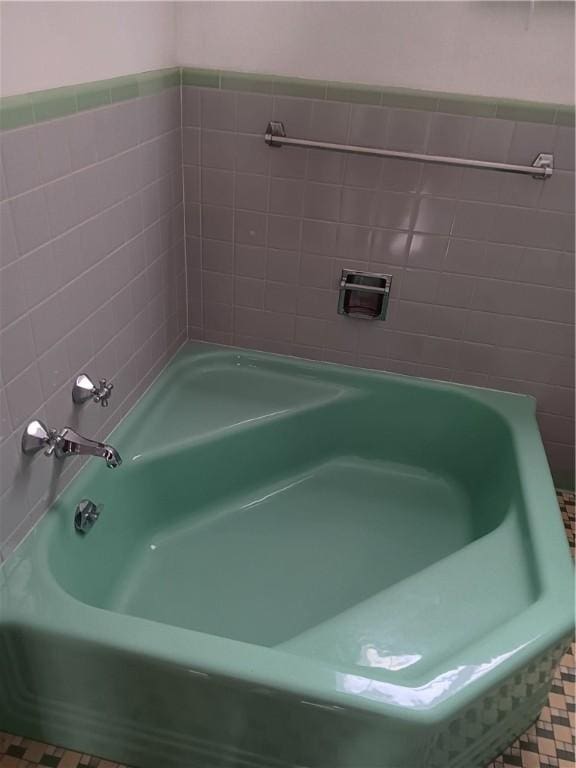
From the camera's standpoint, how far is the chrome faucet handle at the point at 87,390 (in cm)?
137

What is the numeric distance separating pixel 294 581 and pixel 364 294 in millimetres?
856

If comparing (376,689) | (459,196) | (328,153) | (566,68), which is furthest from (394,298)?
(376,689)

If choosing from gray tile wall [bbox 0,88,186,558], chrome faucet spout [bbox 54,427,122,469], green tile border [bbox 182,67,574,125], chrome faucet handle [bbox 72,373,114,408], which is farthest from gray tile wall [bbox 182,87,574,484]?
chrome faucet spout [bbox 54,427,122,469]

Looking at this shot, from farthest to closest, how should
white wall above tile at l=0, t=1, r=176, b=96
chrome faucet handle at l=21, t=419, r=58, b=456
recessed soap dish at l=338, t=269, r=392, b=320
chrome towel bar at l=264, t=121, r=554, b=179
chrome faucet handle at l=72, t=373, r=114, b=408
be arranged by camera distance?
1. recessed soap dish at l=338, t=269, r=392, b=320
2. chrome towel bar at l=264, t=121, r=554, b=179
3. chrome faucet handle at l=72, t=373, r=114, b=408
4. chrome faucet handle at l=21, t=419, r=58, b=456
5. white wall above tile at l=0, t=1, r=176, b=96

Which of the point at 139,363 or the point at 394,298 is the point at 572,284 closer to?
the point at 394,298

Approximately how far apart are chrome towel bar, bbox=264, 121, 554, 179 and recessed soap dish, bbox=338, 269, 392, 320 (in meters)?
0.34

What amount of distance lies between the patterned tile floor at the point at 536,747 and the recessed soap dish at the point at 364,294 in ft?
3.49

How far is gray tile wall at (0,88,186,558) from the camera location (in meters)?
1.11

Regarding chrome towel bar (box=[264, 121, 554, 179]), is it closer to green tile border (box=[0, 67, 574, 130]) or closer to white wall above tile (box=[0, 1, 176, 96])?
green tile border (box=[0, 67, 574, 130])

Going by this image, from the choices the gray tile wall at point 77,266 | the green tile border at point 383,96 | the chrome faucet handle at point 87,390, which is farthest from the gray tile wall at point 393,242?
the chrome faucet handle at point 87,390

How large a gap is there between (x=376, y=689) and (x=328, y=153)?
4.32 feet

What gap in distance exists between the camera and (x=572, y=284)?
1729 millimetres

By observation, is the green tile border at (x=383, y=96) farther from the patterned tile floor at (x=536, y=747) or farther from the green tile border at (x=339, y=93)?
the patterned tile floor at (x=536, y=747)

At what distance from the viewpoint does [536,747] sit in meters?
1.37
